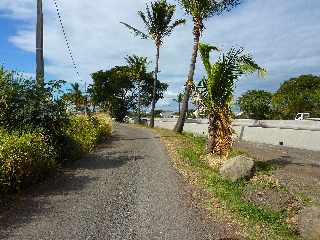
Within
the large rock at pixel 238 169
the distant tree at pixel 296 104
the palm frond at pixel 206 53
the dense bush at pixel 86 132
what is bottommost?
the large rock at pixel 238 169

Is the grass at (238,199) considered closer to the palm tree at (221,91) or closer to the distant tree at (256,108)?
the palm tree at (221,91)

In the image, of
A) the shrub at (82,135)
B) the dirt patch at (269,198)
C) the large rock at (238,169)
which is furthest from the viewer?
the shrub at (82,135)

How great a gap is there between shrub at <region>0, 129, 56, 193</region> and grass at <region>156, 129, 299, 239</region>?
4205 millimetres

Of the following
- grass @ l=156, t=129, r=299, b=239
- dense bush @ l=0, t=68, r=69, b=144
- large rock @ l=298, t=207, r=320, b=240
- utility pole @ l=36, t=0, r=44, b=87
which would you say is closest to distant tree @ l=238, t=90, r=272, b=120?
grass @ l=156, t=129, r=299, b=239

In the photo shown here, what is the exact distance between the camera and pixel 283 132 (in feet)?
83.3

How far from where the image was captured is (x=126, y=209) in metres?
9.84

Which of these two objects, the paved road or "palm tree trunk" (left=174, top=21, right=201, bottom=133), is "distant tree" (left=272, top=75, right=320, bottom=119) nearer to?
"palm tree trunk" (left=174, top=21, right=201, bottom=133)

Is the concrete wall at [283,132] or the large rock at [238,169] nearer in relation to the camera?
the large rock at [238,169]

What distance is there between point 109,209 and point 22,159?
257cm

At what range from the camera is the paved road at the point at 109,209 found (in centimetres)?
831

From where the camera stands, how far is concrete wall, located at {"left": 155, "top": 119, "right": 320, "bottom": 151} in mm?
22484

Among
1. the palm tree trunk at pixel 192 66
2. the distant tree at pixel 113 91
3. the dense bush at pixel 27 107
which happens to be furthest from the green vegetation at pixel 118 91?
the dense bush at pixel 27 107

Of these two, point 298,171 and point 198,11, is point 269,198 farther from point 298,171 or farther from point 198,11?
point 198,11

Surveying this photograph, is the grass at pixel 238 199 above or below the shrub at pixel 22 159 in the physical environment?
below
